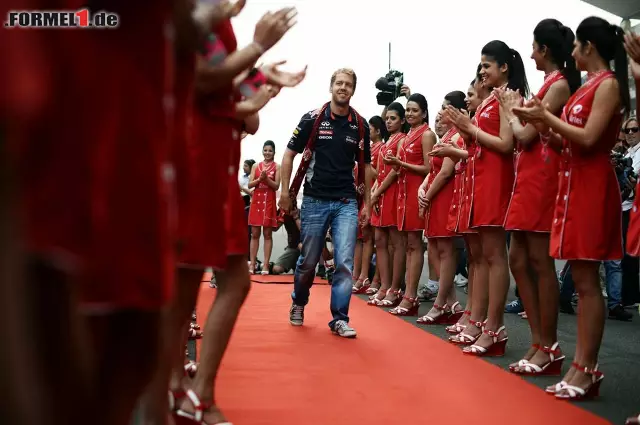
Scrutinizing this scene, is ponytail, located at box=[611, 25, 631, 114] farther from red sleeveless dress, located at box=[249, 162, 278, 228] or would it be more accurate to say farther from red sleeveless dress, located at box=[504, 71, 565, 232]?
red sleeveless dress, located at box=[249, 162, 278, 228]

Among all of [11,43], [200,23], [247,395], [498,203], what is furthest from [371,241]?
[11,43]

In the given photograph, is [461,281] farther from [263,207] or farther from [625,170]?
[625,170]

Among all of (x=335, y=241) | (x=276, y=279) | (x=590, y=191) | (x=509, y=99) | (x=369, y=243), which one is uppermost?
(x=509, y=99)

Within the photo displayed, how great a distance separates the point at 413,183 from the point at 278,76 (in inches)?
140

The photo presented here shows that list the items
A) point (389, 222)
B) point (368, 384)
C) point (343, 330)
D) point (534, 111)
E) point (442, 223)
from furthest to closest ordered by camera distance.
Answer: point (389, 222) < point (442, 223) < point (343, 330) < point (368, 384) < point (534, 111)

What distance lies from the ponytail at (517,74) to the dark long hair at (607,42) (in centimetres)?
97

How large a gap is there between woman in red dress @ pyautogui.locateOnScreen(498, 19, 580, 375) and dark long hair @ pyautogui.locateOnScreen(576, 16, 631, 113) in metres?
0.35

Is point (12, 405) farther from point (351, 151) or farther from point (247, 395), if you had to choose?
point (351, 151)

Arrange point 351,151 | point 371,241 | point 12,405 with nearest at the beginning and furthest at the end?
1. point 12,405
2. point 351,151
3. point 371,241

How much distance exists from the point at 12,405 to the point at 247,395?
2.10 meters

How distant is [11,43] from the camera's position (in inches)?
28.9

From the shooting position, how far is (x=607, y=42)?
2.98 metres

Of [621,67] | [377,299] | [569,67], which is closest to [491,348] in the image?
[569,67]

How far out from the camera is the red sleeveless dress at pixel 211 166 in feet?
6.08
